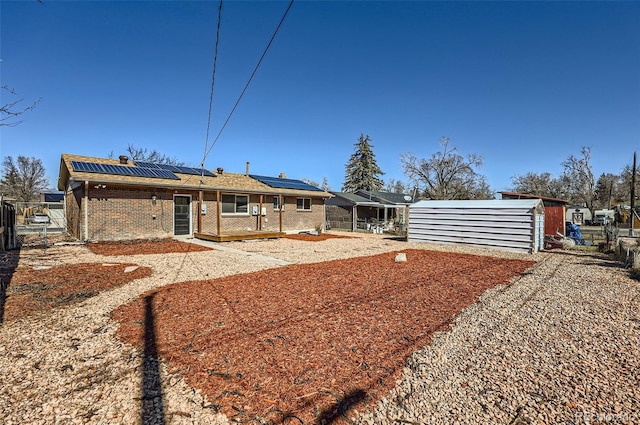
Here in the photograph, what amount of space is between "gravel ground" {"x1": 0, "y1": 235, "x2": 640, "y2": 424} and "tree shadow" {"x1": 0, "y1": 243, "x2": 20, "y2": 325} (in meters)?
1.40

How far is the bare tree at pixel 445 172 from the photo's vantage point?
3403cm

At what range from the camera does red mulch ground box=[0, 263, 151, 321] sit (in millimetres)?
4723

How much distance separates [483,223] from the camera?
13414 mm

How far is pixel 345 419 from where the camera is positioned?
223cm

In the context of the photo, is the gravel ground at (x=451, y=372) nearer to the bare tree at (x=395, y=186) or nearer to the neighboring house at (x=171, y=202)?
the neighboring house at (x=171, y=202)

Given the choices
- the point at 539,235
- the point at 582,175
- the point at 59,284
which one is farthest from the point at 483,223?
the point at 582,175

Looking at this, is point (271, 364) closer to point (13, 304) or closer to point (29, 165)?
point (13, 304)

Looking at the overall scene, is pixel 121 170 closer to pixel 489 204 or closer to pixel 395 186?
pixel 489 204

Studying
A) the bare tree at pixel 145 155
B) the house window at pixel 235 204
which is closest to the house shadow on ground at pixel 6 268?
the house window at pixel 235 204

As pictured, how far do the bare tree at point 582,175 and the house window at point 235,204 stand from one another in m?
41.5

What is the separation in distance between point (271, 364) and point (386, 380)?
110 cm

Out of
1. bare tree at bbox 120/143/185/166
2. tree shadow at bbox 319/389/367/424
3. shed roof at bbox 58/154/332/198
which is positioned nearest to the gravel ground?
tree shadow at bbox 319/389/367/424

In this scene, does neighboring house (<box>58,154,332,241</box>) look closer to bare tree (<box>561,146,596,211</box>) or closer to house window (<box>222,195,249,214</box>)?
house window (<box>222,195,249,214</box>)

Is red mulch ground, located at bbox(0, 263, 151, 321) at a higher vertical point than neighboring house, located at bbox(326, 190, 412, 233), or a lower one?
lower
